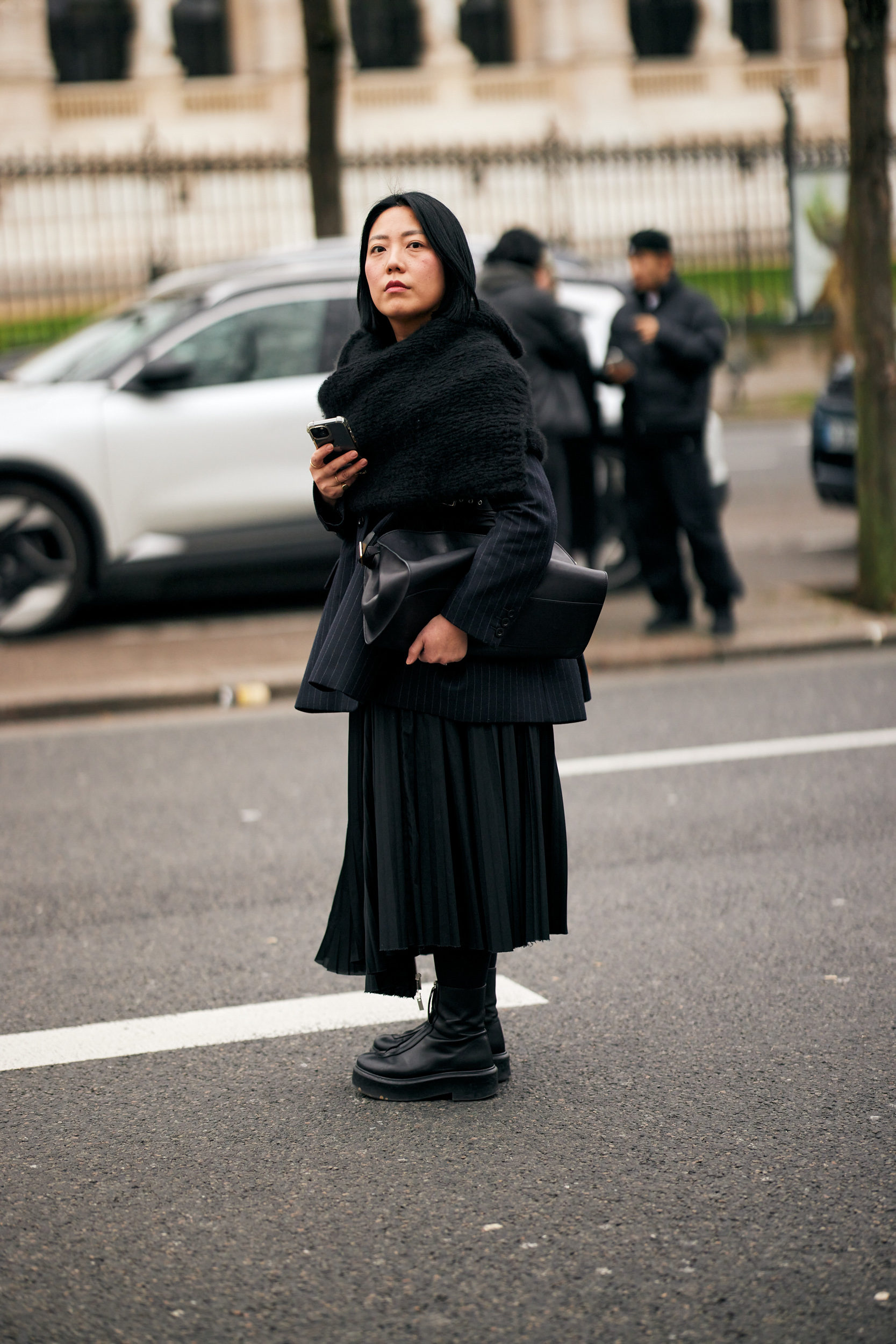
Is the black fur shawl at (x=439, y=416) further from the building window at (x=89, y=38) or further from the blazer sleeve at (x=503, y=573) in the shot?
the building window at (x=89, y=38)

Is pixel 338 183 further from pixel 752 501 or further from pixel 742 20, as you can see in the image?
pixel 742 20

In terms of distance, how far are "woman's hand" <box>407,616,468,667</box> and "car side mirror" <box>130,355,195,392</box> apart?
579 centimetres

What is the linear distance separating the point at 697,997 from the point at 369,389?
1.75 m

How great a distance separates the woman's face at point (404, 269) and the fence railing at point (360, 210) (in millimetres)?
17231

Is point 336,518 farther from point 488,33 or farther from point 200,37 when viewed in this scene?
point 488,33

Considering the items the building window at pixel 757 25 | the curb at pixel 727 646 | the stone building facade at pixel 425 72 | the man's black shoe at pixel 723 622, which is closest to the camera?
the curb at pixel 727 646

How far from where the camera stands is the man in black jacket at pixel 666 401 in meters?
8.01

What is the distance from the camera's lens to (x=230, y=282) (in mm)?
9406

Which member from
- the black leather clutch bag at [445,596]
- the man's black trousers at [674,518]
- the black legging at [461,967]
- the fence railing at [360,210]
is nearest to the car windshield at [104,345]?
the man's black trousers at [674,518]

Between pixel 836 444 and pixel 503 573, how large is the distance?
7.72m

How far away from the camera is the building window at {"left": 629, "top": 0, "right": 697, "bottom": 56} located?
37344mm

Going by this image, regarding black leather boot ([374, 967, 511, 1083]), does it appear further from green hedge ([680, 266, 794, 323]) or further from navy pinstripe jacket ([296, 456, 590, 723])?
green hedge ([680, 266, 794, 323])

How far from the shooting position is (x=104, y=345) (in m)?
9.50

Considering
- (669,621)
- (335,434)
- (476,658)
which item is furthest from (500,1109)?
(669,621)
